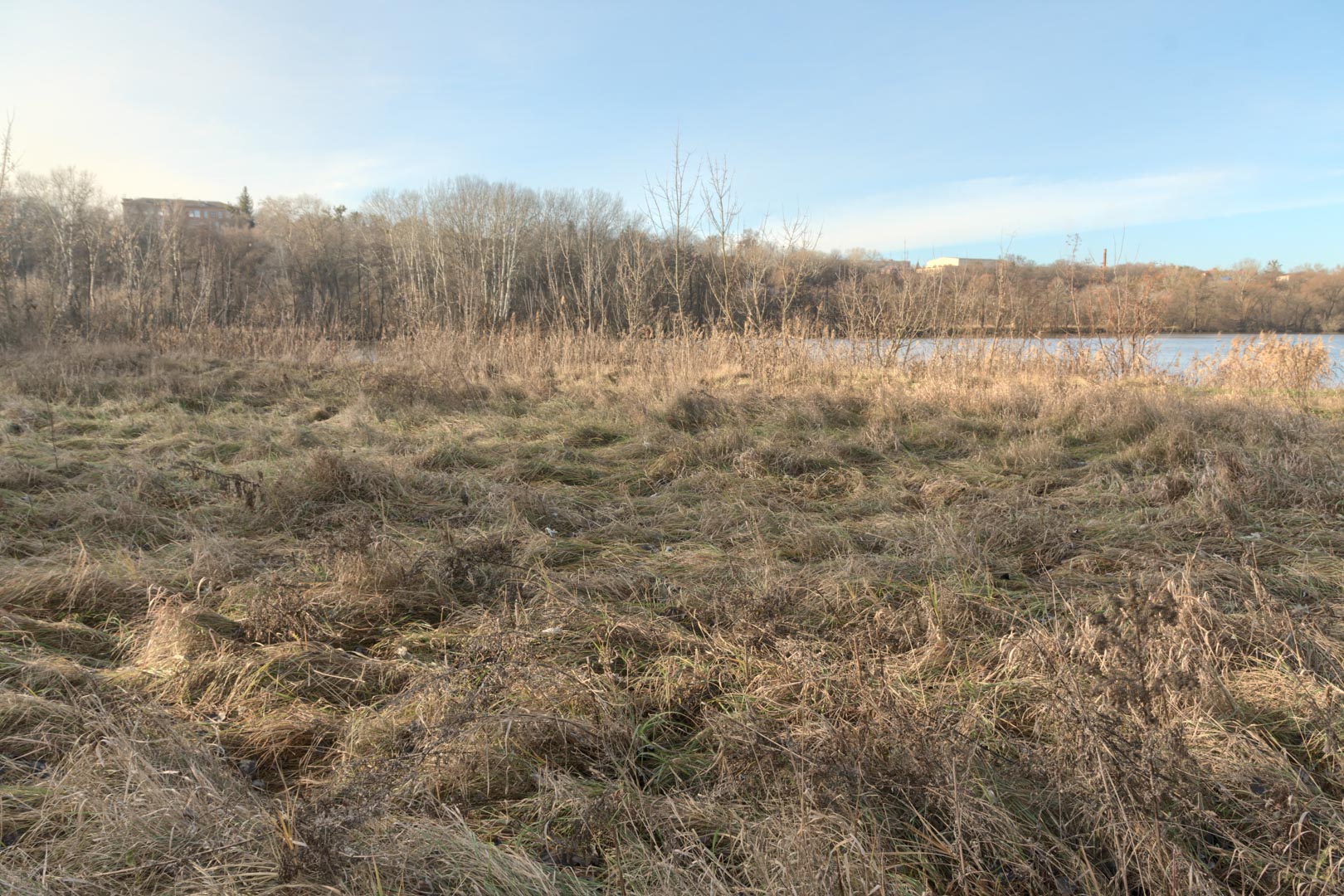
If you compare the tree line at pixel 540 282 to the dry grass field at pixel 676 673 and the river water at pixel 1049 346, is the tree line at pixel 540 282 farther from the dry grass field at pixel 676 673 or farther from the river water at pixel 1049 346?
the dry grass field at pixel 676 673

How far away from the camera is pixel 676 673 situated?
252 cm

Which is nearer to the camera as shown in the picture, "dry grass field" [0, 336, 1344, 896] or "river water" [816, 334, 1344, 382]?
"dry grass field" [0, 336, 1344, 896]

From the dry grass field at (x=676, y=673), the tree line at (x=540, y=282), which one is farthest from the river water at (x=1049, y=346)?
the dry grass field at (x=676, y=673)

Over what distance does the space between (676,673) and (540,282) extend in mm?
29660

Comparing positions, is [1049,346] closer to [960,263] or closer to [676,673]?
[960,263]

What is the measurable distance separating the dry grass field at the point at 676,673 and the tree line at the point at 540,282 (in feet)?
24.3

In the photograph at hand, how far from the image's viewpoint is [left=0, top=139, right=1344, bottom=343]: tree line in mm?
12734

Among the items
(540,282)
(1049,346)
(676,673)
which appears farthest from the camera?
(540,282)

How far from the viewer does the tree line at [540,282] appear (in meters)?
12.7

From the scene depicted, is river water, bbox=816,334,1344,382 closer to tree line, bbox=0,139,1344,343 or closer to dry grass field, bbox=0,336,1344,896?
tree line, bbox=0,139,1344,343

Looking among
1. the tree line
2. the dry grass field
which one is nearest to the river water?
the tree line

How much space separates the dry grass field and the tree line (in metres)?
7.42

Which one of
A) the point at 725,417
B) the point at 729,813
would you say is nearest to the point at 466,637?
the point at 729,813

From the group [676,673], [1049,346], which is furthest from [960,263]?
[676,673]
